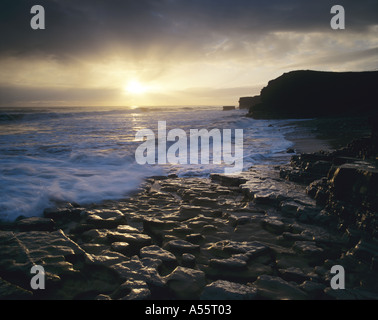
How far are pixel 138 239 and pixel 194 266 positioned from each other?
918 millimetres

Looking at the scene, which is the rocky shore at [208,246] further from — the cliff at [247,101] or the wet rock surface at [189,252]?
the cliff at [247,101]

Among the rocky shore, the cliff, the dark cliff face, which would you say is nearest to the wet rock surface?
the rocky shore

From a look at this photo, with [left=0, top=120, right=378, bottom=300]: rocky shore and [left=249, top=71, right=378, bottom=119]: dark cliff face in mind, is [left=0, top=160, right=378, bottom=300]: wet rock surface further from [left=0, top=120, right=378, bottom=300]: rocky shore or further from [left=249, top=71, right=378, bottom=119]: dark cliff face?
[left=249, top=71, right=378, bottom=119]: dark cliff face

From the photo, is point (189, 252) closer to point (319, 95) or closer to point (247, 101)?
point (319, 95)

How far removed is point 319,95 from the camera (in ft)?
133

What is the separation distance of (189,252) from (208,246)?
287 mm

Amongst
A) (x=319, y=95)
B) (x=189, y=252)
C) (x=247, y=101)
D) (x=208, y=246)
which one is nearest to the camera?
(x=189, y=252)

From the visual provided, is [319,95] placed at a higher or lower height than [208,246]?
higher

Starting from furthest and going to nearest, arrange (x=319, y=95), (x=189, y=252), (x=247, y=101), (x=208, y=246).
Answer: (x=247, y=101), (x=319, y=95), (x=208, y=246), (x=189, y=252)

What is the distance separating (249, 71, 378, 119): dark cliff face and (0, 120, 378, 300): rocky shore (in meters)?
37.1

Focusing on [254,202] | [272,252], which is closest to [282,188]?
[254,202]

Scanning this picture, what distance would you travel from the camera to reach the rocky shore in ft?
7.38

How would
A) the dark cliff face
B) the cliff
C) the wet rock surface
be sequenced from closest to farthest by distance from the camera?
the wet rock surface → the dark cliff face → the cliff

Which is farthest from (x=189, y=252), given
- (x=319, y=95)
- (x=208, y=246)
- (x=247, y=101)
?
(x=247, y=101)
